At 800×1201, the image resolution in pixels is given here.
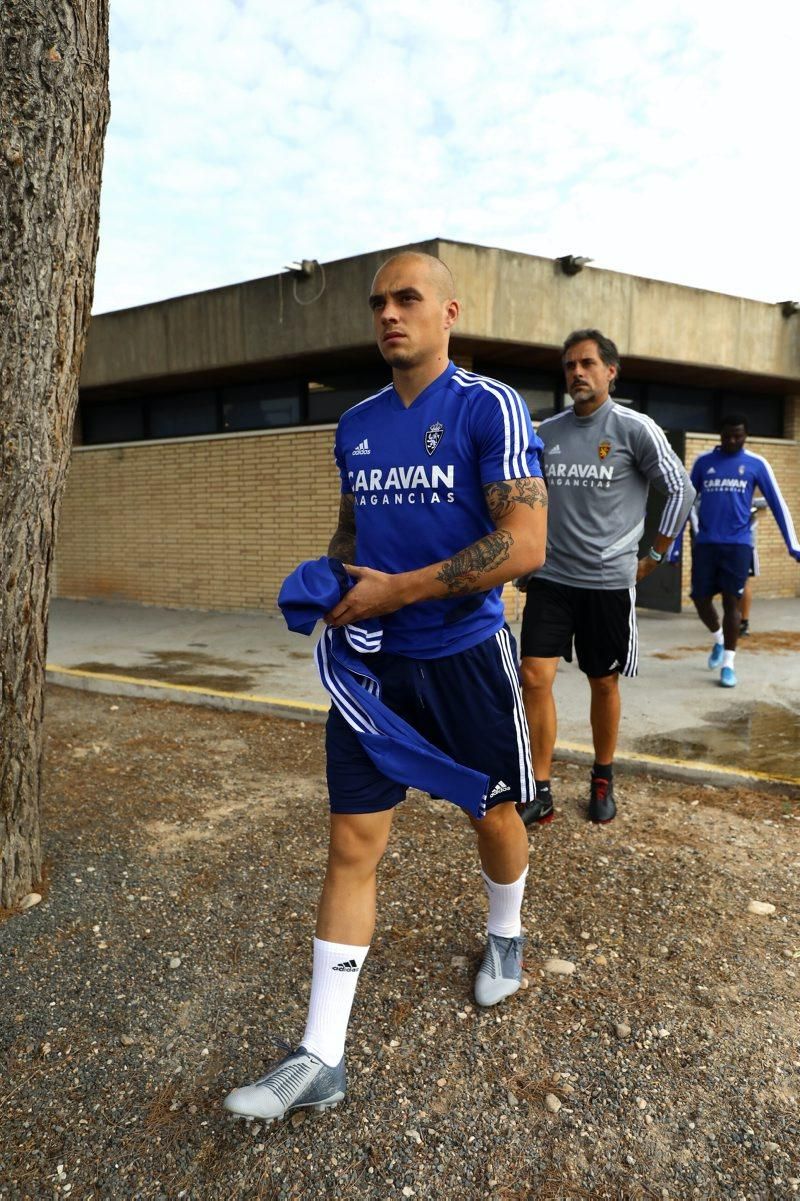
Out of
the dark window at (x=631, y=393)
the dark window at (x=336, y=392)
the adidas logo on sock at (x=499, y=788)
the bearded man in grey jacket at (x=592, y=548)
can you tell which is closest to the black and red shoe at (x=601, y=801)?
the bearded man in grey jacket at (x=592, y=548)

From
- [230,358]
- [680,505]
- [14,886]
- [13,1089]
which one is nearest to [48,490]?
[14,886]

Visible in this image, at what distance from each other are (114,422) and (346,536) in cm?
1214

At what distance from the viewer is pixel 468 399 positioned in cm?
219

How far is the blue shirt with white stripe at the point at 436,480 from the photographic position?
215cm

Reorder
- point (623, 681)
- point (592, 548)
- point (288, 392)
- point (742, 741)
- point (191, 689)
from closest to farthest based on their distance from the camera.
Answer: point (592, 548), point (742, 741), point (191, 689), point (623, 681), point (288, 392)

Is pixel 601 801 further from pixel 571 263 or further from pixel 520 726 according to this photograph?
pixel 571 263

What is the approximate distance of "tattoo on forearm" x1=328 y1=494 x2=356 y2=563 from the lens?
2.47 m

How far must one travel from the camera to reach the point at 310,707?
19.1 ft

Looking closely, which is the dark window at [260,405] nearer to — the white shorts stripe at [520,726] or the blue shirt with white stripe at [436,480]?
the blue shirt with white stripe at [436,480]


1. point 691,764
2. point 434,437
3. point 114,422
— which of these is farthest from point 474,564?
point 114,422

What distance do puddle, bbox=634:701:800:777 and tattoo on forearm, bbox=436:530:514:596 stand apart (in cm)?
307

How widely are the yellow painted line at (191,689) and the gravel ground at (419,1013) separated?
182 centimetres

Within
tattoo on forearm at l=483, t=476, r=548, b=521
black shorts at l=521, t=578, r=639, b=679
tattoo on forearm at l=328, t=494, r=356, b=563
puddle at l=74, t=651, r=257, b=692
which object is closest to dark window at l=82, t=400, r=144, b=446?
puddle at l=74, t=651, r=257, b=692

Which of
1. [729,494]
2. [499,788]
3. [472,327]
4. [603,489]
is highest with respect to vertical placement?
[472,327]
